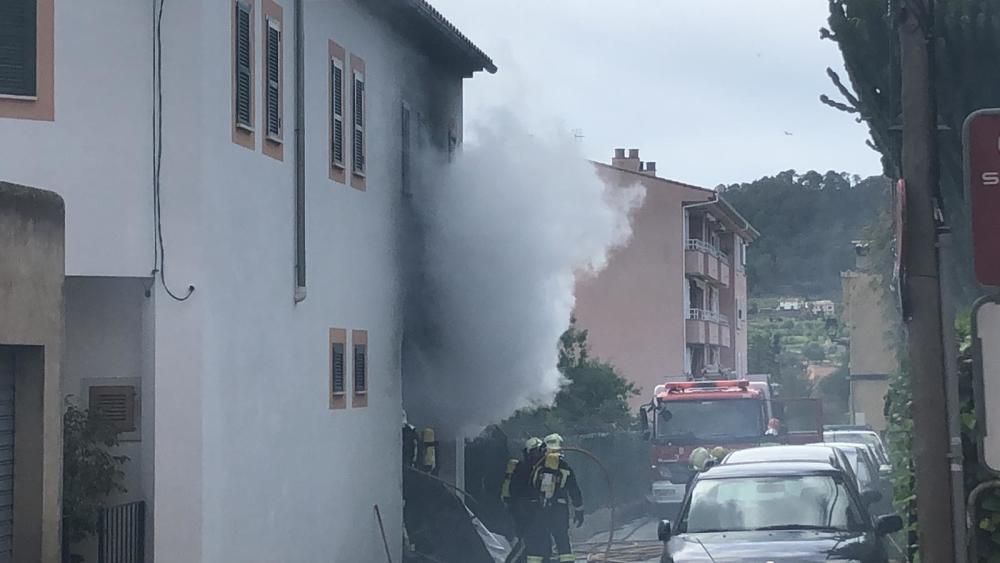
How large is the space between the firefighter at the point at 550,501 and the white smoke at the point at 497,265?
4.32 metres

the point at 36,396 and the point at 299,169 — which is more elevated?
the point at 299,169

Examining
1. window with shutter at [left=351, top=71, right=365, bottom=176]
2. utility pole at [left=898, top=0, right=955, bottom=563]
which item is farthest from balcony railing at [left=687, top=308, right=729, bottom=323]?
utility pole at [left=898, top=0, right=955, bottom=563]

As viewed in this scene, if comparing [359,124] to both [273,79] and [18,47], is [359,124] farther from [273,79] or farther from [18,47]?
[18,47]

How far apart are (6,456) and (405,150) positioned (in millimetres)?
10806

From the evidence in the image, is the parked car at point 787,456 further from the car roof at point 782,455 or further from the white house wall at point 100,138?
the white house wall at point 100,138

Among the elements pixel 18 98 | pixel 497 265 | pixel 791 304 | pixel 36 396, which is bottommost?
pixel 36 396

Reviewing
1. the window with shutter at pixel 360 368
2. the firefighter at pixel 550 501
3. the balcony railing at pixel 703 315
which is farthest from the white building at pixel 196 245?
the balcony railing at pixel 703 315

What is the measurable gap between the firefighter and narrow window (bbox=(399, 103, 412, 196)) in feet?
15.5

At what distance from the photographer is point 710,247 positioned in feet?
190

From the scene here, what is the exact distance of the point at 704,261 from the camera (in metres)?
54.9

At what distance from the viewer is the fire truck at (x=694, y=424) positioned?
90.9 feet

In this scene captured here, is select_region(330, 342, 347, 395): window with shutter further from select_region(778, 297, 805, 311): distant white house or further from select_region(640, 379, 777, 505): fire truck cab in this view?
select_region(778, 297, 805, 311): distant white house

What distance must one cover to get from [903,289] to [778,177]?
74.8 meters

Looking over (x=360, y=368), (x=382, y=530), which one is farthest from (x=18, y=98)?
(x=382, y=530)
